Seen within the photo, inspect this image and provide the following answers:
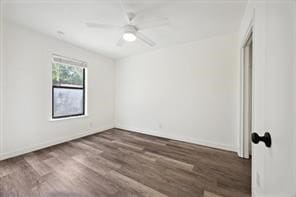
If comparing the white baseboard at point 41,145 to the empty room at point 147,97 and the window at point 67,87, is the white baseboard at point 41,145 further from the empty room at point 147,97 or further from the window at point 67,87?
the window at point 67,87

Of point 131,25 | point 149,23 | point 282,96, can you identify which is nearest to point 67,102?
point 131,25

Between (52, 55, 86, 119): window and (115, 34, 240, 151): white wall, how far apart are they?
135 cm

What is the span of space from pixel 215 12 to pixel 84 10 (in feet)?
6.60

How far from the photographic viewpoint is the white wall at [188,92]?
2.74 meters

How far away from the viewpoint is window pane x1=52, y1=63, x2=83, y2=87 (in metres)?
3.12

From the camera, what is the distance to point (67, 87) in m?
3.38

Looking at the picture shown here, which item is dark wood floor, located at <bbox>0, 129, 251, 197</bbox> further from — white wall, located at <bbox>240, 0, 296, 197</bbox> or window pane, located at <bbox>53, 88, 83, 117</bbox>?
white wall, located at <bbox>240, 0, 296, 197</bbox>

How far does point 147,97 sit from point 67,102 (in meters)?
2.16

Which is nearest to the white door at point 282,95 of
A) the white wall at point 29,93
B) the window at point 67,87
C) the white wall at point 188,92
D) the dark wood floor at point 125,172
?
the dark wood floor at point 125,172

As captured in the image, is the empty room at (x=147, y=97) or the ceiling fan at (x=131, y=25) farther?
the ceiling fan at (x=131, y=25)

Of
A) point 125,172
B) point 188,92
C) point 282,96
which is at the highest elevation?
point 188,92

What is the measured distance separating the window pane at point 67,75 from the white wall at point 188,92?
1.38 m

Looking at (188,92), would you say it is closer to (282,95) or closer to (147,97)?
(147,97)

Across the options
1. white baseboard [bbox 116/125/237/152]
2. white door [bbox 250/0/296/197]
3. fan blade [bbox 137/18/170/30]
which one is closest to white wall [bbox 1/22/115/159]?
white baseboard [bbox 116/125/237/152]
